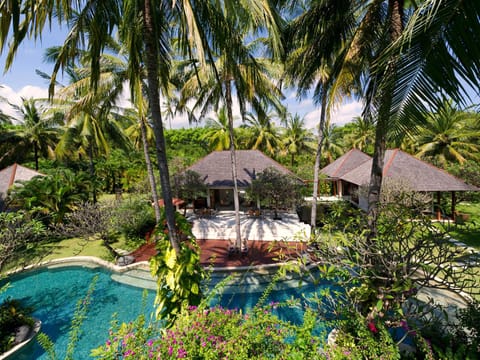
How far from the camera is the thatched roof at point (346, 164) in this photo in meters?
19.7

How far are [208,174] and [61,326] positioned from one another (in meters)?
11.5

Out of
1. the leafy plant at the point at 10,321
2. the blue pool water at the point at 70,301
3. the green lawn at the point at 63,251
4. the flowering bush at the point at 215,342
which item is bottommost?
the blue pool water at the point at 70,301

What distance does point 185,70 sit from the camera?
34.8ft

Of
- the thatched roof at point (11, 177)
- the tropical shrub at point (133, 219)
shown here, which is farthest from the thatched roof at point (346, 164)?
the thatched roof at point (11, 177)

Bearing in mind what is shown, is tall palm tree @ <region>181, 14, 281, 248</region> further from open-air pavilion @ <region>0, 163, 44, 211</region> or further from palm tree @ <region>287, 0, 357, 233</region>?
open-air pavilion @ <region>0, 163, 44, 211</region>

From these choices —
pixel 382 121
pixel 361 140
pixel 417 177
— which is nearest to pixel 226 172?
pixel 417 177

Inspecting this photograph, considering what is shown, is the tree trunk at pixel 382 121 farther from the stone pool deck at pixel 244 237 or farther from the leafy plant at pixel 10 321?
the leafy plant at pixel 10 321

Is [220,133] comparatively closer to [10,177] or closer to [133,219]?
[133,219]

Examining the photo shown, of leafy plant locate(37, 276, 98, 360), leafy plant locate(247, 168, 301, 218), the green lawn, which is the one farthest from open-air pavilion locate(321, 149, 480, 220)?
the green lawn

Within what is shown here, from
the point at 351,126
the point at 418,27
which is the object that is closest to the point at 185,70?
the point at 418,27

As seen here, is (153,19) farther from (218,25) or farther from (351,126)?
(351,126)

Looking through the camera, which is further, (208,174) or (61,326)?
(208,174)

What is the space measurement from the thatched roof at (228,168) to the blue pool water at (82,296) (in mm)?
8019

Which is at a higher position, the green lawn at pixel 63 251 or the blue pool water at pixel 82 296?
the green lawn at pixel 63 251
